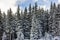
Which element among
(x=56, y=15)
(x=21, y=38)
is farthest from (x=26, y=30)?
(x=56, y=15)

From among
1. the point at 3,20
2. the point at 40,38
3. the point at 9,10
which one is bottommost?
the point at 40,38

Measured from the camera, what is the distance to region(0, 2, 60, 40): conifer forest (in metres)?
2.75

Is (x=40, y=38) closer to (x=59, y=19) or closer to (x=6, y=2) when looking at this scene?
(x=59, y=19)

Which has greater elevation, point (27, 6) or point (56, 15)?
point (27, 6)

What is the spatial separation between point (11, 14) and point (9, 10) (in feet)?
0.30

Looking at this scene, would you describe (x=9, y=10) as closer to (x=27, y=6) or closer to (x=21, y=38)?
(x=27, y=6)

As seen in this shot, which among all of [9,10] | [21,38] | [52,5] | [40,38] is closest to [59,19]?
[52,5]

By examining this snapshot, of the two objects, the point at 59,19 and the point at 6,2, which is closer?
the point at 59,19

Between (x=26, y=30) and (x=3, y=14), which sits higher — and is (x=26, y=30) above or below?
below

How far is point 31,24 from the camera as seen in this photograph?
110 inches

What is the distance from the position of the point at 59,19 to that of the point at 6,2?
1.10 m

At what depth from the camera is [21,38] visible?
2.80m

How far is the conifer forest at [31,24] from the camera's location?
275 cm

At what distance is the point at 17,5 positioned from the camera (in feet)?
9.37
